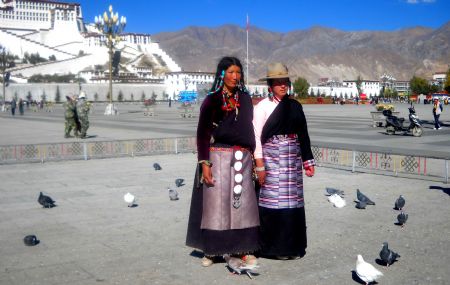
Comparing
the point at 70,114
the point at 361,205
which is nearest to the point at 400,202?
the point at 361,205

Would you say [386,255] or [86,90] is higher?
[86,90]

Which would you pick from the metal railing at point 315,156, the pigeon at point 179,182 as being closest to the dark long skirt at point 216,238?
the pigeon at point 179,182

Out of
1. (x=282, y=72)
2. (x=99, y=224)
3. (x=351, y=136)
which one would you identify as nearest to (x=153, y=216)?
(x=99, y=224)

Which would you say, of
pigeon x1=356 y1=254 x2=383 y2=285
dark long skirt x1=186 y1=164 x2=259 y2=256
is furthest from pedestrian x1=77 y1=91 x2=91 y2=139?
pigeon x1=356 y1=254 x2=383 y2=285

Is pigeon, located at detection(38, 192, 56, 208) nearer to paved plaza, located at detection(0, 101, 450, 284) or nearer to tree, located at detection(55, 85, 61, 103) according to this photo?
paved plaza, located at detection(0, 101, 450, 284)

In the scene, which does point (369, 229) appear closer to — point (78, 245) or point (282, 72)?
point (282, 72)

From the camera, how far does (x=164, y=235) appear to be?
5.81 meters

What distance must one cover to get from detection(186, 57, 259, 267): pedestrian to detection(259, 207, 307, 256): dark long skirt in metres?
0.20

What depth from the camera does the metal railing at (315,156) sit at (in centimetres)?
1034

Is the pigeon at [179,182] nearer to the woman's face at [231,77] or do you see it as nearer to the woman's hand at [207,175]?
the woman's hand at [207,175]

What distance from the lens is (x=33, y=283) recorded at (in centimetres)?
432

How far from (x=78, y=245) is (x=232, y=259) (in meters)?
1.85

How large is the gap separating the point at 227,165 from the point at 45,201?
3662mm

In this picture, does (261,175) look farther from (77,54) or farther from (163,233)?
(77,54)
